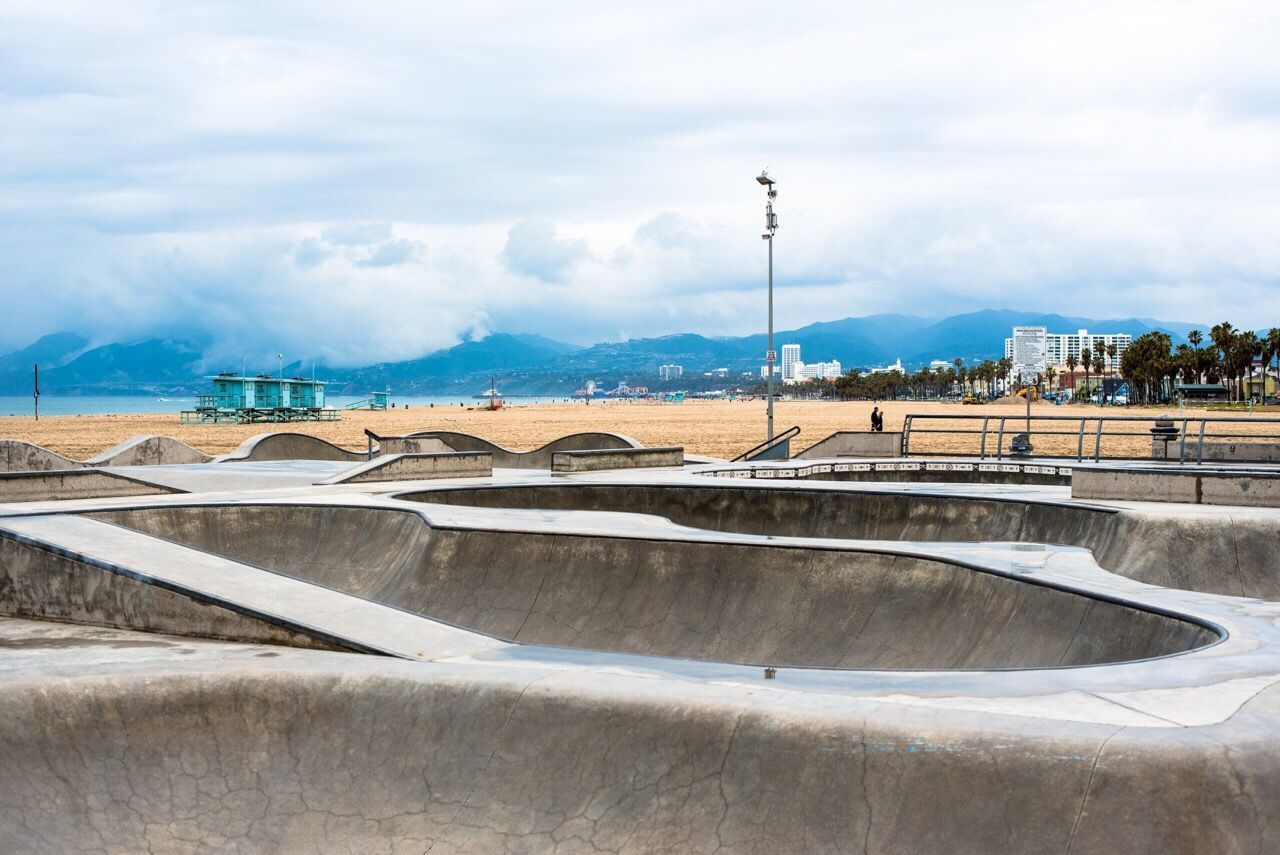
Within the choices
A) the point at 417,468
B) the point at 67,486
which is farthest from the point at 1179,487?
the point at 67,486

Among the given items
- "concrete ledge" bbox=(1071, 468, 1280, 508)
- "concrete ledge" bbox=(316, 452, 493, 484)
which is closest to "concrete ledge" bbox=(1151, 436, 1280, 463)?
"concrete ledge" bbox=(1071, 468, 1280, 508)

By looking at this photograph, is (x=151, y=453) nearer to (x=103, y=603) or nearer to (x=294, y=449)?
(x=294, y=449)

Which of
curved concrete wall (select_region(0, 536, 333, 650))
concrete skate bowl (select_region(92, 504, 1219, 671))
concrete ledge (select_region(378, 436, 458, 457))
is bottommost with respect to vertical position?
concrete skate bowl (select_region(92, 504, 1219, 671))

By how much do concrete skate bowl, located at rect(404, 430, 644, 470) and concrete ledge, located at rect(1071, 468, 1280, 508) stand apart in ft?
35.6

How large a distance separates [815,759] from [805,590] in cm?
567

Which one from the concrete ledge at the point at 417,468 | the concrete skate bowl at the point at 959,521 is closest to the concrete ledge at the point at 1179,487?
the concrete skate bowl at the point at 959,521

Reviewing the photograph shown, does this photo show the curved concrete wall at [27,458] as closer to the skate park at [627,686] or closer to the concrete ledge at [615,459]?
the skate park at [627,686]

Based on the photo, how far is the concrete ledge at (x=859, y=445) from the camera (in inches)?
1006

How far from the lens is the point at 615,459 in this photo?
73.9 ft

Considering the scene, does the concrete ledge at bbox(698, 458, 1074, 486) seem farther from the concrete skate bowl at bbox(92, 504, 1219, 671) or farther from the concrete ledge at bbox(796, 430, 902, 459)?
the concrete skate bowl at bbox(92, 504, 1219, 671)

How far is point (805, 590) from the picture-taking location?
11.6 m

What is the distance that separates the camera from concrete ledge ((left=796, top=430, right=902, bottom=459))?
2555cm

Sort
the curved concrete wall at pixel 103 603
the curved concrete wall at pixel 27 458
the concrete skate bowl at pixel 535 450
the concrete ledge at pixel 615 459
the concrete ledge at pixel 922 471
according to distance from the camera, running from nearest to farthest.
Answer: the curved concrete wall at pixel 103 603, the concrete ledge at pixel 922 471, the concrete ledge at pixel 615 459, the curved concrete wall at pixel 27 458, the concrete skate bowl at pixel 535 450

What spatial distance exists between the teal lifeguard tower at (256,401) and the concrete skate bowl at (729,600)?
70455 millimetres
